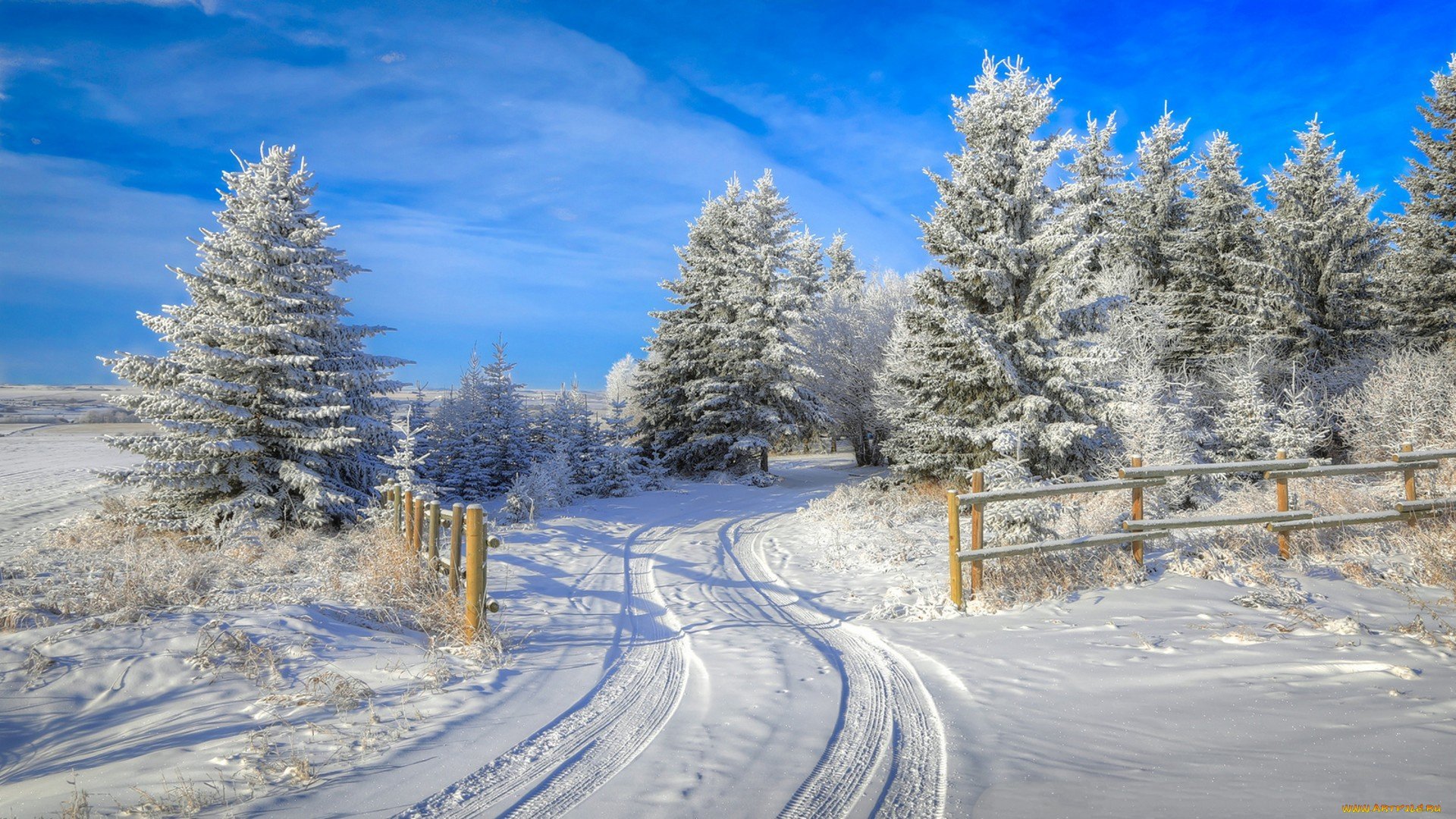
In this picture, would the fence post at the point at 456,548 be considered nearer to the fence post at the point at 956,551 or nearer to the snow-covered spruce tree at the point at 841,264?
the fence post at the point at 956,551

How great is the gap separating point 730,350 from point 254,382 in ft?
52.4

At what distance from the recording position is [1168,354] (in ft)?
79.8

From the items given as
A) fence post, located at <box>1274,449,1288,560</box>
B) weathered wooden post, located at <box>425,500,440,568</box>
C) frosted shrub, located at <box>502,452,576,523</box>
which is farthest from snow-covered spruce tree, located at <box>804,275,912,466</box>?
weathered wooden post, located at <box>425,500,440,568</box>

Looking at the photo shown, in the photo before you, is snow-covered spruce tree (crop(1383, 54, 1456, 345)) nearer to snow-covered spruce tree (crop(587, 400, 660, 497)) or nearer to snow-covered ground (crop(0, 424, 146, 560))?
snow-covered spruce tree (crop(587, 400, 660, 497))

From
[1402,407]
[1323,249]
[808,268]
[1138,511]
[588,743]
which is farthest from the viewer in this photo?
[808,268]

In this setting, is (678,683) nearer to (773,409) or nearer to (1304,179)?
(773,409)

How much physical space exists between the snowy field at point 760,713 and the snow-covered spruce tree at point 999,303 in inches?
297

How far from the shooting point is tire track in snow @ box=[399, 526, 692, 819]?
136 inches

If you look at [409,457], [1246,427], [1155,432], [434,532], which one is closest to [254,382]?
[409,457]

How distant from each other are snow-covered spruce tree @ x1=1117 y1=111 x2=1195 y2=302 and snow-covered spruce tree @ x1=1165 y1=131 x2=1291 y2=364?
53cm

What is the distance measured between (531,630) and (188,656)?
9.33 ft

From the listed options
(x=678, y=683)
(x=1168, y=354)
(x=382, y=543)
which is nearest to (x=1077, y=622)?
(x=678, y=683)

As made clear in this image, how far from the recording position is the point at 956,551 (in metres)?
7.14

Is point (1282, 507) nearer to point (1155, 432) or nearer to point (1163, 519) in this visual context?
point (1163, 519)
